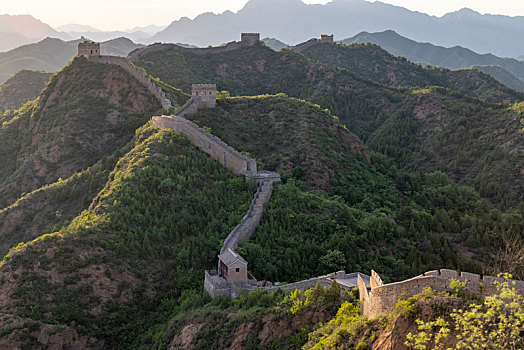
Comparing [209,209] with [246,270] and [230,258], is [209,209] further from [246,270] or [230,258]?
[246,270]

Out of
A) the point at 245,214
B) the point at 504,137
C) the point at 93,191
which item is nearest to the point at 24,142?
the point at 93,191

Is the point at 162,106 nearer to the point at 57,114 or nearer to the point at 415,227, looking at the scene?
the point at 57,114

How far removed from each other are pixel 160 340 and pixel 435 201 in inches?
1521

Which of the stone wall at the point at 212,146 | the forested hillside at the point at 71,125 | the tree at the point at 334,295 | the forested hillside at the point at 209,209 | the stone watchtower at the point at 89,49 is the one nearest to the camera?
the tree at the point at 334,295

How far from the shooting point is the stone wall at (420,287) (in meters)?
18.2

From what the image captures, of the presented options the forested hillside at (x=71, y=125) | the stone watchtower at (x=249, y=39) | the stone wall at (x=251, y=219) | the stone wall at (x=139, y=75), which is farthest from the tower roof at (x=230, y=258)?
the stone watchtower at (x=249, y=39)

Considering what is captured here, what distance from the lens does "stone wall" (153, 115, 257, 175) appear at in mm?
47750

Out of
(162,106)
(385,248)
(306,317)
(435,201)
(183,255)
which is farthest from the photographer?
(162,106)

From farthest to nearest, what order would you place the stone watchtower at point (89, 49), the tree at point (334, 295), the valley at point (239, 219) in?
the stone watchtower at point (89, 49) → the valley at point (239, 219) → the tree at point (334, 295)

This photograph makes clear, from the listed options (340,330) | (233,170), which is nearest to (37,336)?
(340,330)

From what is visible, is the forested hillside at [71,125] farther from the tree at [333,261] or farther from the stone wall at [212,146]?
the tree at [333,261]

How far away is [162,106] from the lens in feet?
213

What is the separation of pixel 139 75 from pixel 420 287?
191 feet

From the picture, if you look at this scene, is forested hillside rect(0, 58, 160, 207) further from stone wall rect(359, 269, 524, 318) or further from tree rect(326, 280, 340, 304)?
stone wall rect(359, 269, 524, 318)
